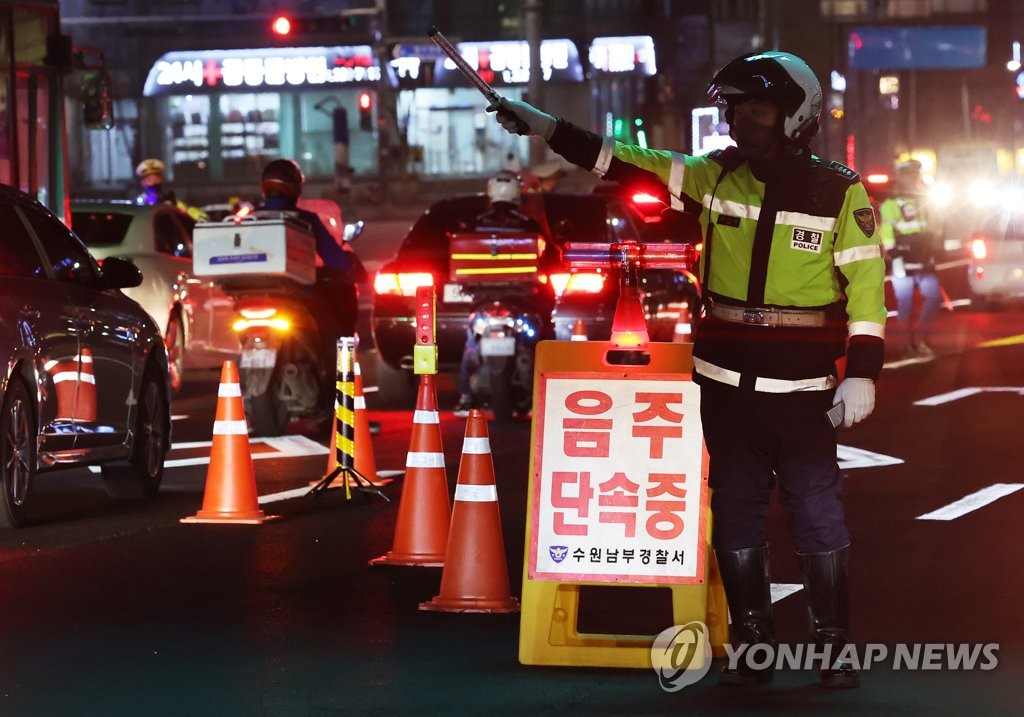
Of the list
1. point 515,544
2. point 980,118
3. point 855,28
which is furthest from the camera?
point 980,118

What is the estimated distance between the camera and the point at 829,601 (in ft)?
23.0

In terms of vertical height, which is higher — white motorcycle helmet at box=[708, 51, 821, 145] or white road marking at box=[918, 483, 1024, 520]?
white motorcycle helmet at box=[708, 51, 821, 145]

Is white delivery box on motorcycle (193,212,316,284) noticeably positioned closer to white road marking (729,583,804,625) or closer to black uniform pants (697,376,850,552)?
white road marking (729,583,804,625)

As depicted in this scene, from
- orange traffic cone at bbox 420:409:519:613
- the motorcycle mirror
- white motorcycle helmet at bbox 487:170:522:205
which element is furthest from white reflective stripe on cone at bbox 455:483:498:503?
white motorcycle helmet at bbox 487:170:522:205

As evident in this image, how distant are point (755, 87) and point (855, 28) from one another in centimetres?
6608

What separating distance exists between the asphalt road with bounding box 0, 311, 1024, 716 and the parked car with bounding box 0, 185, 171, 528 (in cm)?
28

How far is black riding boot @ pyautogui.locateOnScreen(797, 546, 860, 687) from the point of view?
6992 millimetres

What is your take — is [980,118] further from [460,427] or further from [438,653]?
[438,653]

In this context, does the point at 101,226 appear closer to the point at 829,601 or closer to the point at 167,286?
the point at 167,286

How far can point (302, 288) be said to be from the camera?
50.6ft

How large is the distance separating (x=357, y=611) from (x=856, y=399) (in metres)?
2.44

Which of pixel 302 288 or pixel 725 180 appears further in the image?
pixel 302 288

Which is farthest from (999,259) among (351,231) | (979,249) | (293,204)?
(293,204)

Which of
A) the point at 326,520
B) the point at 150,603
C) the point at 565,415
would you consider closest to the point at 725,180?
the point at 565,415
